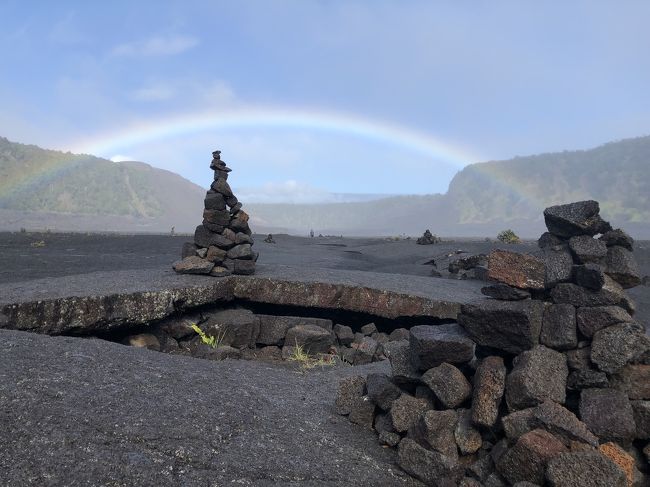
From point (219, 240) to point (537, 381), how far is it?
907 cm

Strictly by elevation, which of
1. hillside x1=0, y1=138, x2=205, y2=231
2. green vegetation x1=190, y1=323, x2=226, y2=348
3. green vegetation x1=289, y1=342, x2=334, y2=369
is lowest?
green vegetation x1=289, y1=342, x2=334, y2=369

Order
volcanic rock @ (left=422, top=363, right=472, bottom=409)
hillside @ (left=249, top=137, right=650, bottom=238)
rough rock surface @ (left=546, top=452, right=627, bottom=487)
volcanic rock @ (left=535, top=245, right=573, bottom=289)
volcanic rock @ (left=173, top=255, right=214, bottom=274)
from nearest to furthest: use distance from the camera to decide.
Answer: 1. rough rock surface @ (left=546, top=452, right=627, bottom=487)
2. volcanic rock @ (left=422, top=363, right=472, bottom=409)
3. volcanic rock @ (left=535, top=245, right=573, bottom=289)
4. volcanic rock @ (left=173, top=255, right=214, bottom=274)
5. hillside @ (left=249, top=137, right=650, bottom=238)

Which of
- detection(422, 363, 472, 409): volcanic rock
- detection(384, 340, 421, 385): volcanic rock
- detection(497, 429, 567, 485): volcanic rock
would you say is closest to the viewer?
detection(497, 429, 567, 485): volcanic rock

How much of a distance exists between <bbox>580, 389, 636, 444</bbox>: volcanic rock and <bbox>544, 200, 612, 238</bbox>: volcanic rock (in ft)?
4.88

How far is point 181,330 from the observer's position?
10.1 m

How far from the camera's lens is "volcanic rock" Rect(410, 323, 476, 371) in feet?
16.1

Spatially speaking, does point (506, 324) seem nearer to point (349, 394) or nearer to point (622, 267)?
point (622, 267)

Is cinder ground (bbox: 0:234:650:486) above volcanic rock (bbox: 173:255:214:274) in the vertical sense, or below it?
below

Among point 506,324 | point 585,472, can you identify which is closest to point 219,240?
point 506,324

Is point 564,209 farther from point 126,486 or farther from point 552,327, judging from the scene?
point 126,486

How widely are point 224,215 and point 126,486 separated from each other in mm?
9208

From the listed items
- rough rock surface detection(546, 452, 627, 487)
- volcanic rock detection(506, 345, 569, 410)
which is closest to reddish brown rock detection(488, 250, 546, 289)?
volcanic rock detection(506, 345, 569, 410)

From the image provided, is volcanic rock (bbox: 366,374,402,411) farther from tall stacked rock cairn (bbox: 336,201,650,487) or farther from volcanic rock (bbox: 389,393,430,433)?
A: volcanic rock (bbox: 389,393,430,433)

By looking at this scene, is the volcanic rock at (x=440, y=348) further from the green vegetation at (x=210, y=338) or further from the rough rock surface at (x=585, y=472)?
the green vegetation at (x=210, y=338)
